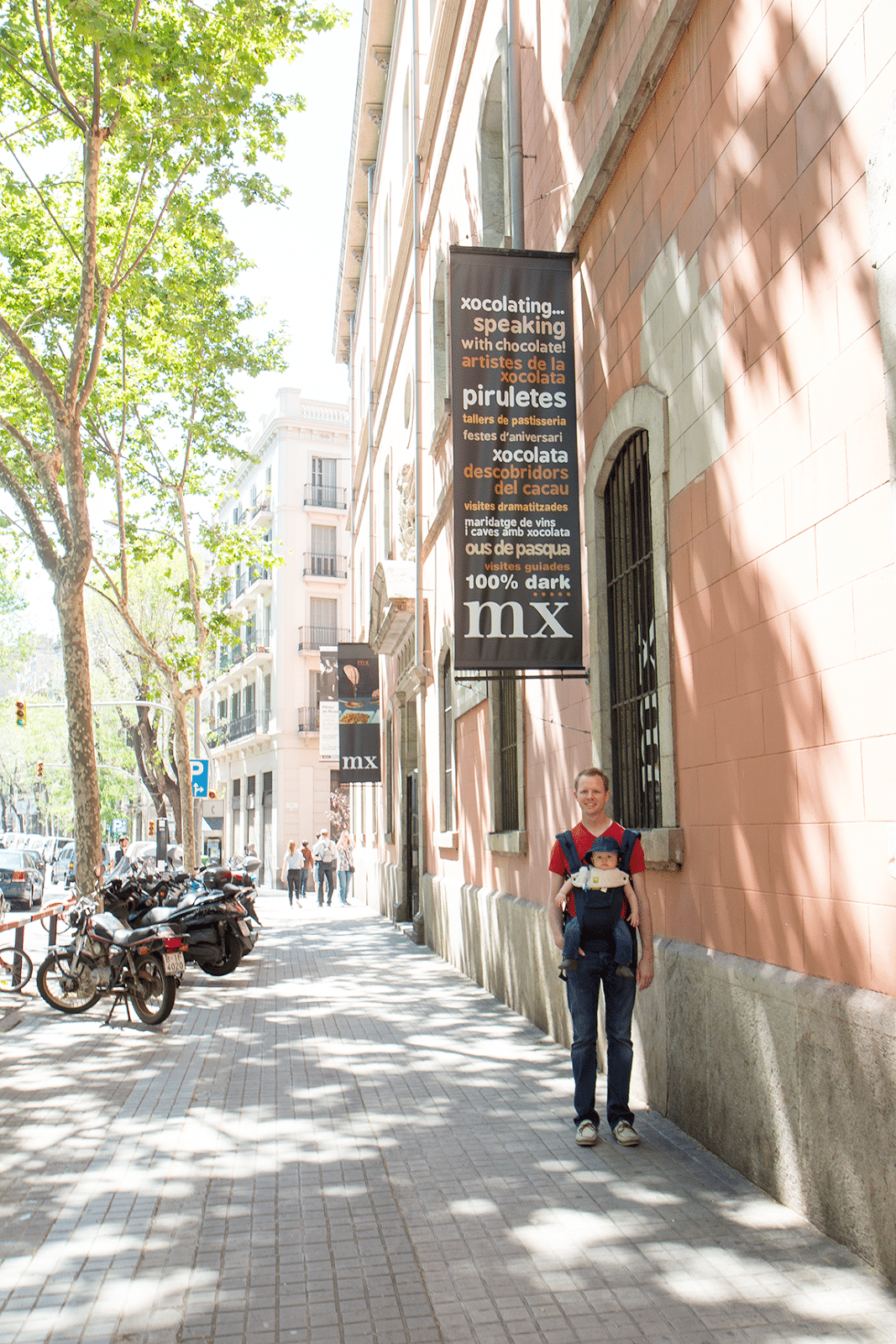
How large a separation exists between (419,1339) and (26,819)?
102 m

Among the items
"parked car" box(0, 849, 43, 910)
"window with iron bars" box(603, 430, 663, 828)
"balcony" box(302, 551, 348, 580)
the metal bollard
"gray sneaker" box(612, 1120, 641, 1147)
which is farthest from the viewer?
"balcony" box(302, 551, 348, 580)

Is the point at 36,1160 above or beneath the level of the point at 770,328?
beneath

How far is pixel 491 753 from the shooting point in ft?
39.4

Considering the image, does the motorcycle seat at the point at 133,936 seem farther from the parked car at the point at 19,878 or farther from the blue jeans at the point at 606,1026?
the parked car at the point at 19,878

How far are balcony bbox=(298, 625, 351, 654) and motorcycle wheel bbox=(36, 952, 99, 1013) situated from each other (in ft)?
115

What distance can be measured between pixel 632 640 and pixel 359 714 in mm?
17670

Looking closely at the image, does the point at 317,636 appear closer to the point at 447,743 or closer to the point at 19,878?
the point at 19,878

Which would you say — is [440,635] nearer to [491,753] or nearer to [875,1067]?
[491,753]

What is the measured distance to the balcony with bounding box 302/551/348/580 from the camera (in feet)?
155

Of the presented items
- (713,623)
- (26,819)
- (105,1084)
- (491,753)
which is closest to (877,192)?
(713,623)

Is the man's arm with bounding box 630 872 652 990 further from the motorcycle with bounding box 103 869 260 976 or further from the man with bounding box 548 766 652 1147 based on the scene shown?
the motorcycle with bounding box 103 869 260 976

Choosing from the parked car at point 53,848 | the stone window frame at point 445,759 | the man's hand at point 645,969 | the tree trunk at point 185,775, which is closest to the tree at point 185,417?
the tree trunk at point 185,775

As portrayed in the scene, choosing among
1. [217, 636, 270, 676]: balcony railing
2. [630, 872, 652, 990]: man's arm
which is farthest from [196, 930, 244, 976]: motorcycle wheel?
[217, 636, 270, 676]: balcony railing

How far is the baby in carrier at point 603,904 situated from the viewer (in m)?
5.89
